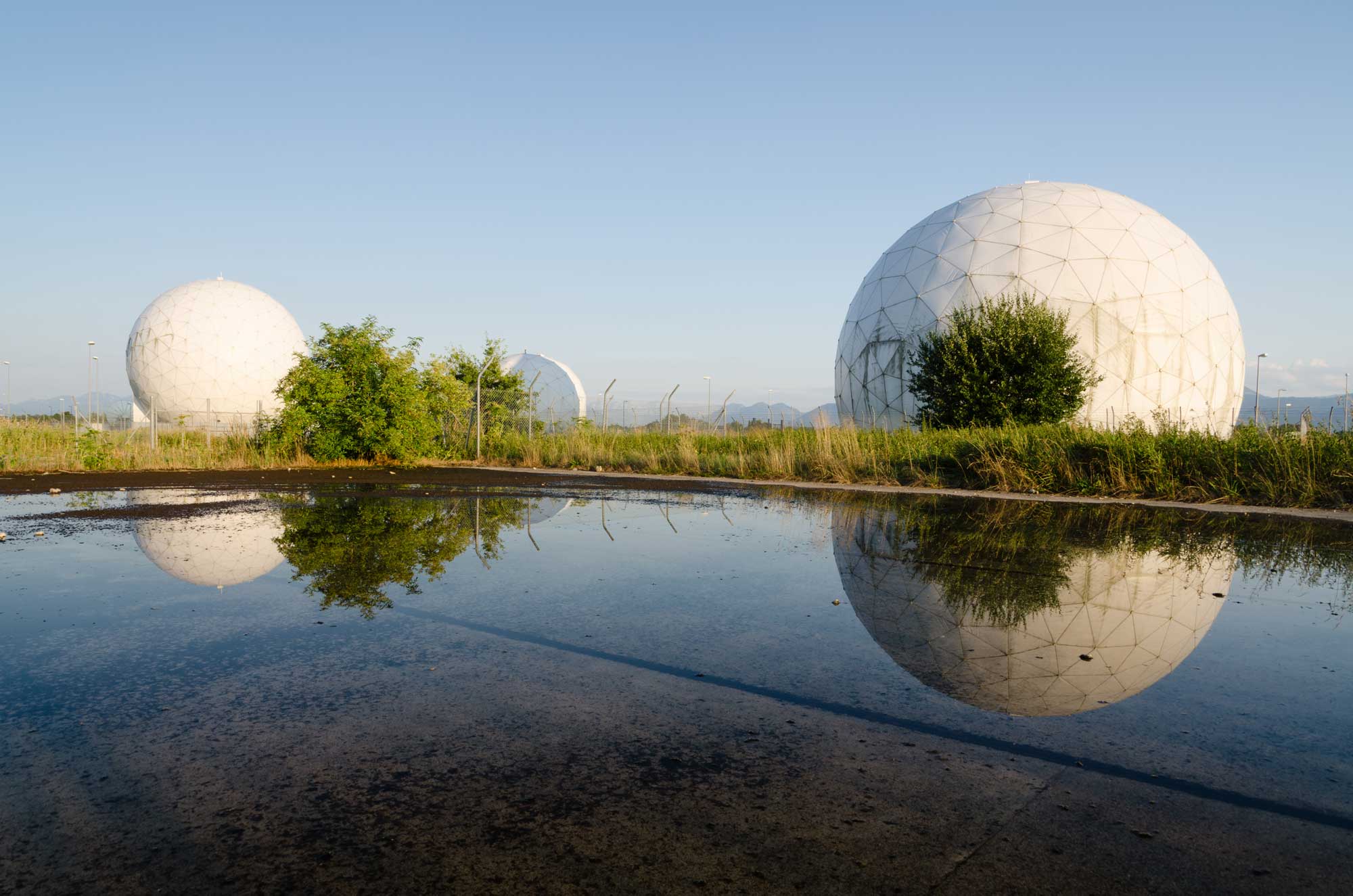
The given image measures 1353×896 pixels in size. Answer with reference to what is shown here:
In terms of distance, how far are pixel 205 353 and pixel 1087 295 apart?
125 ft

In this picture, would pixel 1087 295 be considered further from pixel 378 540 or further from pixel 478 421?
pixel 378 540

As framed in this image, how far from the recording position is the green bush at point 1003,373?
66.3 ft

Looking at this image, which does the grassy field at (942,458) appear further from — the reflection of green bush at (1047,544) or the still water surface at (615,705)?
the still water surface at (615,705)

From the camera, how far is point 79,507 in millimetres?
9641

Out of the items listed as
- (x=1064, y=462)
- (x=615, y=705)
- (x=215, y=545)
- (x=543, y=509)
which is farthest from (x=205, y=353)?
(x=615, y=705)

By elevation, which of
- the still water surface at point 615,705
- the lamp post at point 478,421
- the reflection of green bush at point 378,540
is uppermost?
the lamp post at point 478,421

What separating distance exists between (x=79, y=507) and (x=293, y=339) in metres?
36.5

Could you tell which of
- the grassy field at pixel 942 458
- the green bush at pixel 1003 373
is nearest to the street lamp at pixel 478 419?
the grassy field at pixel 942 458

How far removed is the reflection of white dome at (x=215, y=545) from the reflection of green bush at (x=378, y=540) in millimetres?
168

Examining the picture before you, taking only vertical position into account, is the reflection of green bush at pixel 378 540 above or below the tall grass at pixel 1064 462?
below

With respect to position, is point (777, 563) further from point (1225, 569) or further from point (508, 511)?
point (508, 511)

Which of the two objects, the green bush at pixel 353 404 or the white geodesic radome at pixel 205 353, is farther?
the white geodesic radome at pixel 205 353

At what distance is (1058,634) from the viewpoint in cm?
410

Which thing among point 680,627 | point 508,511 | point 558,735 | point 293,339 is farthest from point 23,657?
point 293,339
